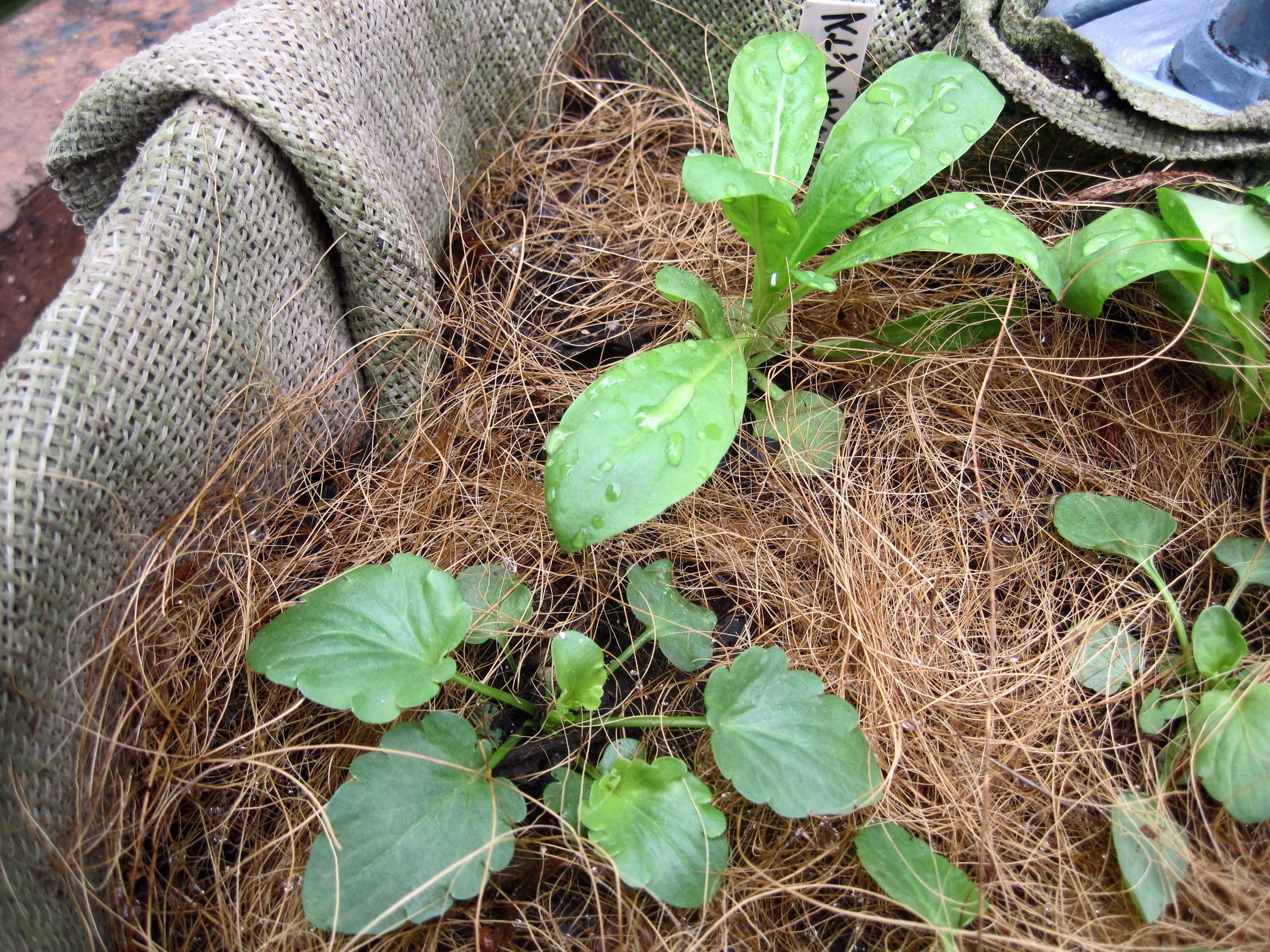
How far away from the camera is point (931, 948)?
0.75m

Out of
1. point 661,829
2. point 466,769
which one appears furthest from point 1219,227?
point 466,769

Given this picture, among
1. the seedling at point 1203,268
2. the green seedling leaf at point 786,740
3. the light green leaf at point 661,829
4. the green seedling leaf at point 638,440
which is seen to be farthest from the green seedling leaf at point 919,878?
the seedling at point 1203,268

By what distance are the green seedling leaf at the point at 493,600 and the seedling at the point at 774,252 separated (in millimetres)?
171

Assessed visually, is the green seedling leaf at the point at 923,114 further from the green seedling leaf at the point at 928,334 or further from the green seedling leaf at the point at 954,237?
the green seedling leaf at the point at 928,334

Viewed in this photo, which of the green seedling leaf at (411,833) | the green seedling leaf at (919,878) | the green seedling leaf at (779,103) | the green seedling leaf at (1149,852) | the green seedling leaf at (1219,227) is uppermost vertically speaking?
the green seedling leaf at (779,103)

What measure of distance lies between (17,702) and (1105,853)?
1019 millimetres

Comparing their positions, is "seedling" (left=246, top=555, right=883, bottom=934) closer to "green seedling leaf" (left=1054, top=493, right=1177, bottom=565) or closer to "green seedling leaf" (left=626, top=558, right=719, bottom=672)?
"green seedling leaf" (left=626, top=558, right=719, bottom=672)

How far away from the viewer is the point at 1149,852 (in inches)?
30.7

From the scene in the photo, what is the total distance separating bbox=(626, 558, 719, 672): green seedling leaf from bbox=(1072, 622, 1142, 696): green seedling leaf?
0.41m

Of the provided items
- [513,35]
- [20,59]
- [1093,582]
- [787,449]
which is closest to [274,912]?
[787,449]

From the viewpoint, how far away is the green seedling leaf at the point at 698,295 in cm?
93

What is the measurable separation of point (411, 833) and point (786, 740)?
35 centimetres

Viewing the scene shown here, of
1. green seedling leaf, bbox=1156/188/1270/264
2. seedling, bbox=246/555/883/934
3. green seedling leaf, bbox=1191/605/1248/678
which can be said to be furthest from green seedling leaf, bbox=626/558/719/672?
green seedling leaf, bbox=1156/188/1270/264

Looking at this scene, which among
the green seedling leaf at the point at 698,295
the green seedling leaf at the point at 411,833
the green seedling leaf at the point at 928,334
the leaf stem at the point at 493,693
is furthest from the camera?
the green seedling leaf at the point at 928,334
